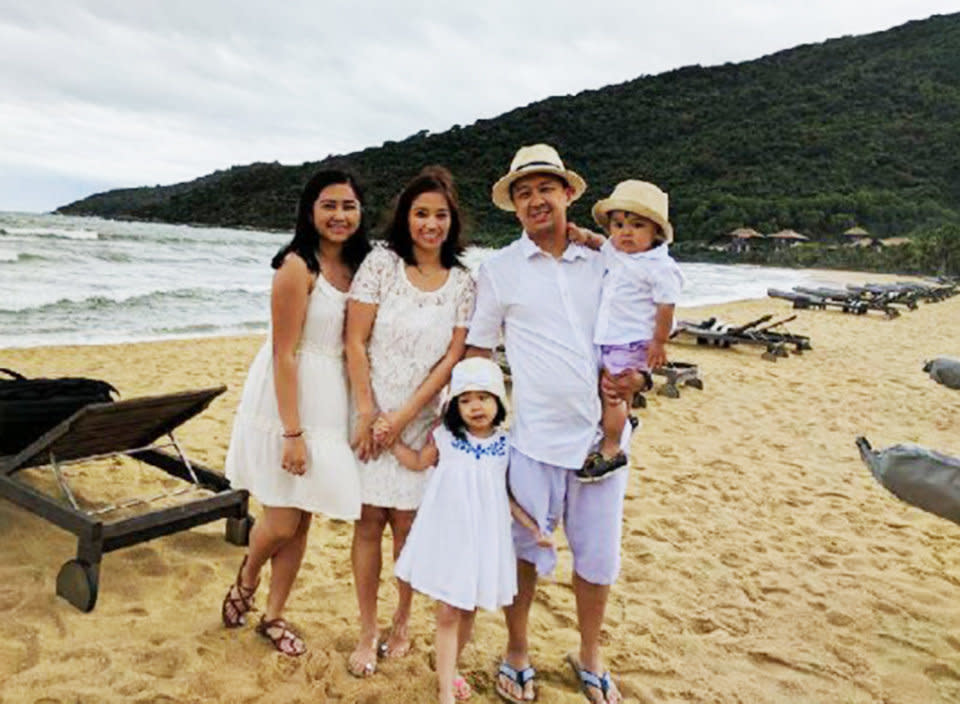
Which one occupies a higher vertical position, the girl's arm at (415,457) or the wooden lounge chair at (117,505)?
the girl's arm at (415,457)

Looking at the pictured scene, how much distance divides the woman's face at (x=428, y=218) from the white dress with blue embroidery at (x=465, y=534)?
26.4 inches

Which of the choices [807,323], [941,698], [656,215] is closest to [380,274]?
[656,215]

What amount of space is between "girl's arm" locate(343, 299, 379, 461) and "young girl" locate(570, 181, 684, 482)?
72 cm

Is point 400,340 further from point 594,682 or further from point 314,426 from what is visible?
point 594,682

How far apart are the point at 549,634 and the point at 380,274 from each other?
67.7 inches

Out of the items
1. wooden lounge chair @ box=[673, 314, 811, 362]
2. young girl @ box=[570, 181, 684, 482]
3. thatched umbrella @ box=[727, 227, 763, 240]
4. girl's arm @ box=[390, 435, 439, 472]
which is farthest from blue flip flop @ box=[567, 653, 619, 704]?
thatched umbrella @ box=[727, 227, 763, 240]

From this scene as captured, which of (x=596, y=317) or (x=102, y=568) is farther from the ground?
(x=596, y=317)

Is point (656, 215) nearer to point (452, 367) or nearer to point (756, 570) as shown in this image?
point (452, 367)

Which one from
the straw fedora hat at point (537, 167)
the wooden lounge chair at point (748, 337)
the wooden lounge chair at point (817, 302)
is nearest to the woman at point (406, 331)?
the straw fedora hat at point (537, 167)

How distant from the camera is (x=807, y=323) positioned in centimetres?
1741

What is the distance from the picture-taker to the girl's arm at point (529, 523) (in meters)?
2.56

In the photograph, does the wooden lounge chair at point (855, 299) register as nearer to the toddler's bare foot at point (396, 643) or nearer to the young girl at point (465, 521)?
the toddler's bare foot at point (396, 643)

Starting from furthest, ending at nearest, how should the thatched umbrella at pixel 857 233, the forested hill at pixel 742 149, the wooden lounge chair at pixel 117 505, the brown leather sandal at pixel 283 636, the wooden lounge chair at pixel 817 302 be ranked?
the forested hill at pixel 742 149
the thatched umbrella at pixel 857 233
the wooden lounge chair at pixel 817 302
the wooden lounge chair at pixel 117 505
the brown leather sandal at pixel 283 636

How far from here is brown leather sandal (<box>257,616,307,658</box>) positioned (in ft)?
9.75
